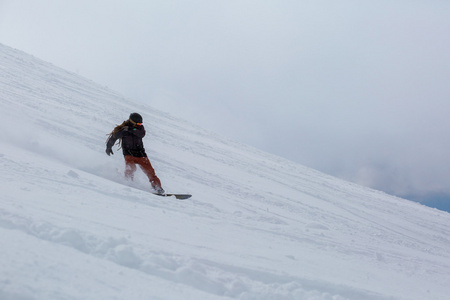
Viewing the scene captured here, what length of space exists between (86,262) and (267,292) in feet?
4.94

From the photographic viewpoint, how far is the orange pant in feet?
24.2

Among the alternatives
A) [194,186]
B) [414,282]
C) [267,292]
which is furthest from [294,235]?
[194,186]

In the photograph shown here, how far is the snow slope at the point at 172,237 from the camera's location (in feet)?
9.31

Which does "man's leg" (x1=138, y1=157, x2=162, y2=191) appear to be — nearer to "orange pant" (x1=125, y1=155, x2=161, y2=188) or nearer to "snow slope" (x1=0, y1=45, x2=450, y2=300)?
"orange pant" (x1=125, y1=155, x2=161, y2=188)

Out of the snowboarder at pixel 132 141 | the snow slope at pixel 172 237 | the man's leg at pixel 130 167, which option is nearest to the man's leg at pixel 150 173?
the snowboarder at pixel 132 141

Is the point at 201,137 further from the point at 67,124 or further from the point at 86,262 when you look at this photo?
the point at 86,262

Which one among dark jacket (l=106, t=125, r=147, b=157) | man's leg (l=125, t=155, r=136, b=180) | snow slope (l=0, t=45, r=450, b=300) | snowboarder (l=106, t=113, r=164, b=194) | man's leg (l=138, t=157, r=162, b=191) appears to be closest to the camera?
snow slope (l=0, t=45, r=450, b=300)

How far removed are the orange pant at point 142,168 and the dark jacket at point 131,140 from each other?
0.48ft

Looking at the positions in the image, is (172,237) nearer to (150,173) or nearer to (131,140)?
(150,173)

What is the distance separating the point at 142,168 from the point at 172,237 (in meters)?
3.76

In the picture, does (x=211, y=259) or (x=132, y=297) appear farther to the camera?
(x=211, y=259)

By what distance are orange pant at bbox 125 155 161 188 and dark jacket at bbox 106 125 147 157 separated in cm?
15

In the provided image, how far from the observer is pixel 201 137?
59.4ft

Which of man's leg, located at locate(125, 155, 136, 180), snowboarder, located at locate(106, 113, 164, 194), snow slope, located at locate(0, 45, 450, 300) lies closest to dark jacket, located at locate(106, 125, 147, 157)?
snowboarder, located at locate(106, 113, 164, 194)
